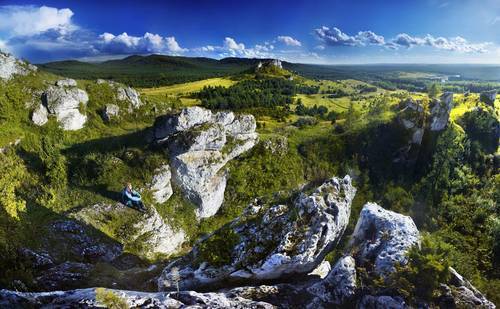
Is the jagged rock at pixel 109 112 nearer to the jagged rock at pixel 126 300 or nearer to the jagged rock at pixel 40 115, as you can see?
the jagged rock at pixel 40 115

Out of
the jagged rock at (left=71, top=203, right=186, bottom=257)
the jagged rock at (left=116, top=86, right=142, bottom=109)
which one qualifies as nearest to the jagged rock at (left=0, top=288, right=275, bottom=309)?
the jagged rock at (left=71, top=203, right=186, bottom=257)

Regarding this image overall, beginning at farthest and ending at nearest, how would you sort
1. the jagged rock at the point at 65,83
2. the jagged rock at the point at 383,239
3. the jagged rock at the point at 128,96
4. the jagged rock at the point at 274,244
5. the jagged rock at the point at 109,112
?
the jagged rock at the point at 128,96 → the jagged rock at the point at 109,112 → the jagged rock at the point at 65,83 → the jagged rock at the point at 274,244 → the jagged rock at the point at 383,239

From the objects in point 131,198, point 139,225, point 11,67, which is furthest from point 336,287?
point 11,67

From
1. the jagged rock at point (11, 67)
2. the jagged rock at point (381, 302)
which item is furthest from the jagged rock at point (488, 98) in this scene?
the jagged rock at point (11, 67)

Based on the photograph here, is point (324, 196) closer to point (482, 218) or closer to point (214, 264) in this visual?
point (214, 264)

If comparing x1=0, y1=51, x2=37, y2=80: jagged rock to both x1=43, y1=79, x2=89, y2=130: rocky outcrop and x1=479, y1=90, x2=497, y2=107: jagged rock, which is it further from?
x1=479, y1=90, x2=497, y2=107: jagged rock

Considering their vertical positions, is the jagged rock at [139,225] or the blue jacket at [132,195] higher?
the blue jacket at [132,195]
